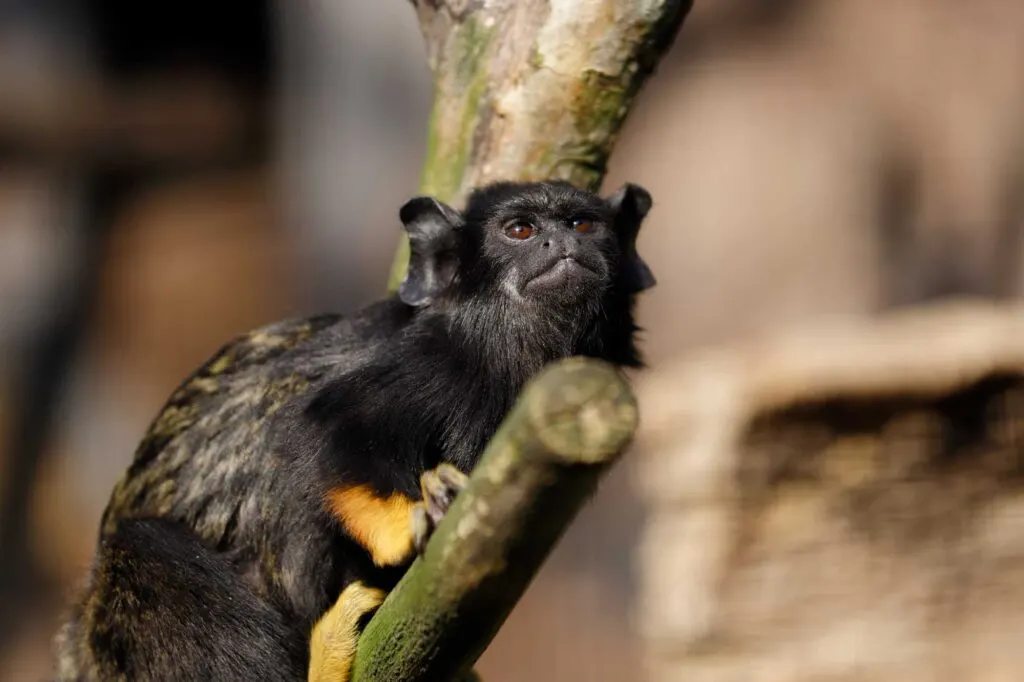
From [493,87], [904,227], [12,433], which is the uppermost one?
[493,87]

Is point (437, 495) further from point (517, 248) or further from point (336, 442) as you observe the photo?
point (517, 248)

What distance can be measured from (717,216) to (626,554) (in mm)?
2441

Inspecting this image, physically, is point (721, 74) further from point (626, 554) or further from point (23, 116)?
point (23, 116)

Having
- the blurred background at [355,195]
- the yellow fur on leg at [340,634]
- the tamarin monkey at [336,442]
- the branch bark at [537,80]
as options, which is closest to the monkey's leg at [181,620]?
the tamarin monkey at [336,442]

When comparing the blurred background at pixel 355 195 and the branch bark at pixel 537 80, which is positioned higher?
the branch bark at pixel 537 80

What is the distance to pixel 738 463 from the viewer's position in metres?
7.30

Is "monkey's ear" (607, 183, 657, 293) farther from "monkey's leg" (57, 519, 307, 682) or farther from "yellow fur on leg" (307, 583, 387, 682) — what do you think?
"monkey's leg" (57, 519, 307, 682)

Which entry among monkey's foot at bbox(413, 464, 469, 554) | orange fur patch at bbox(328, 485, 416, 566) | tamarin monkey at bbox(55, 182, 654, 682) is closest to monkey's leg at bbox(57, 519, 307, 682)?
tamarin monkey at bbox(55, 182, 654, 682)

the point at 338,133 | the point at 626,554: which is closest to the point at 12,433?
the point at 338,133

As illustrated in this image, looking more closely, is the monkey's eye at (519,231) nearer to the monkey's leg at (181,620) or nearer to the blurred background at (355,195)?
the monkey's leg at (181,620)

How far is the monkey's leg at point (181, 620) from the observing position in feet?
12.0

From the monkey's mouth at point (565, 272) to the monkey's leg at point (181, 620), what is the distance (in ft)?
3.80

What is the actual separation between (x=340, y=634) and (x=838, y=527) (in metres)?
4.65

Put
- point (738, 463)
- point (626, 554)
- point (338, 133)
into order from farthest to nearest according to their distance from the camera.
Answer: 1. point (338, 133)
2. point (626, 554)
3. point (738, 463)
